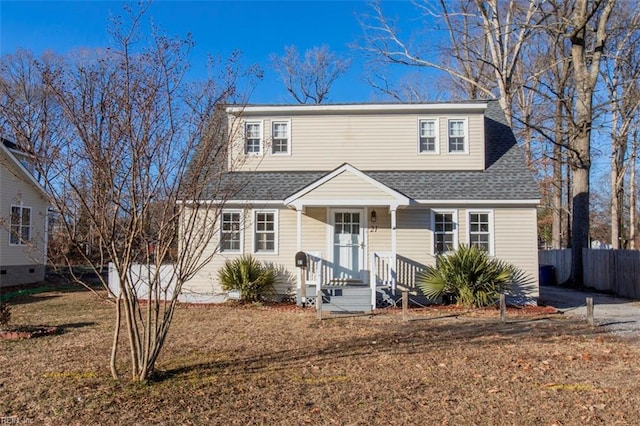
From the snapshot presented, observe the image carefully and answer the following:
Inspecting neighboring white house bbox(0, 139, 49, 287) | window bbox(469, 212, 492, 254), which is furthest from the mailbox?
neighboring white house bbox(0, 139, 49, 287)

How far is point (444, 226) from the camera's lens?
13836 millimetres

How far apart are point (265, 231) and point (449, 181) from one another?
5307 mm

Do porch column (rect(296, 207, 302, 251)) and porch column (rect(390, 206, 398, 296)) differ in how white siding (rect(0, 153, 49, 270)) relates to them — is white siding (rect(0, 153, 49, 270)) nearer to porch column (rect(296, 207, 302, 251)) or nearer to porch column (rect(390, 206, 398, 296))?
porch column (rect(296, 207, 302, 251))

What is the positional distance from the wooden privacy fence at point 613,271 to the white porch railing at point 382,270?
8.72m

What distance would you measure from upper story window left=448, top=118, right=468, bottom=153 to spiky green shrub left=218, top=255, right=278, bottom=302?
21.0 ft

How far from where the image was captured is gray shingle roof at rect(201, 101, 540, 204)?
13531 millimetres

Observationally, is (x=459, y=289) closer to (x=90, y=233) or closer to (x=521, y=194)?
(x=521, y=194)

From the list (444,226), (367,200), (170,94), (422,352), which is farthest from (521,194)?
(170,94)

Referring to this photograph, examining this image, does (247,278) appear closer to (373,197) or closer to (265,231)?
(265,231)

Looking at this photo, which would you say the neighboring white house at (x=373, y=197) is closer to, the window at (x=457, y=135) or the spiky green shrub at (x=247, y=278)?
the window at (x=457, y=135)

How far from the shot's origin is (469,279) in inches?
492

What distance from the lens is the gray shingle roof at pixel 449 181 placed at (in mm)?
13531

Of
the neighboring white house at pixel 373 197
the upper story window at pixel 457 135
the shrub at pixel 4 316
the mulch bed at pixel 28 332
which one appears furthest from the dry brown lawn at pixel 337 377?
the upper story window at pixel 457 135

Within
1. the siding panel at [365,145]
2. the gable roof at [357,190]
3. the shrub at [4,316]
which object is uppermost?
the siding panel at [365,145]
